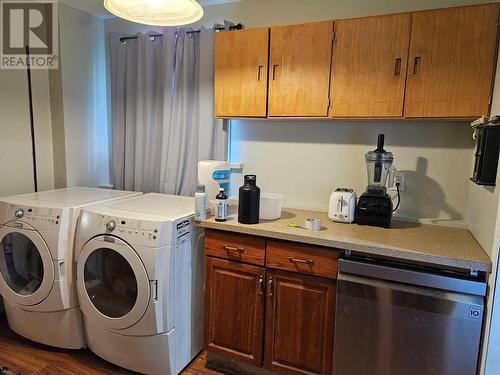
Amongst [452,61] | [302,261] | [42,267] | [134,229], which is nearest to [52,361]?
[42,267]

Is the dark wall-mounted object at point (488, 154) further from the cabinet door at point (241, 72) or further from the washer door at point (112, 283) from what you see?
the washer door at point (112, 283)

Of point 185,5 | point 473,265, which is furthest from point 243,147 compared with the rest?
point 473,265

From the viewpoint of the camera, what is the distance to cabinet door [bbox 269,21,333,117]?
6.34 feet

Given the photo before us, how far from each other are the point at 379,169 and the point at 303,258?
2.42 feet

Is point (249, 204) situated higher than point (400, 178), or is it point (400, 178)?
point (400, 178)

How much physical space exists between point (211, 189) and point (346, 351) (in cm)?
121

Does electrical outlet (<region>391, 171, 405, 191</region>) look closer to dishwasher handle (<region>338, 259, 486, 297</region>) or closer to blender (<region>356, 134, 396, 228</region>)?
blender (<region>356, 134, 396, 228</region>)

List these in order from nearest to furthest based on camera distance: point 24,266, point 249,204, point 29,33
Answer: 1. point 249,204
2. point 24,266
3. point 29,33

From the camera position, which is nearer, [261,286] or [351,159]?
[261,286]

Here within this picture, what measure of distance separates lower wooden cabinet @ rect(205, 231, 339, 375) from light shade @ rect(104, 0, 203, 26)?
3.78 feet

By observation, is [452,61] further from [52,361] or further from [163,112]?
[52,361]

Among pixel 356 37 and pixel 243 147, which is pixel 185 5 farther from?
pixel 243 147

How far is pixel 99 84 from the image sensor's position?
9.75 feet

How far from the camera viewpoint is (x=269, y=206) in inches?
79.7
